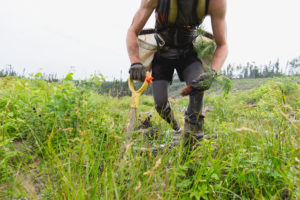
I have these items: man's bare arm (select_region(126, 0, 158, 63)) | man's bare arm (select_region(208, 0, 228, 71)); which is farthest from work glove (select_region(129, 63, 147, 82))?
man's bare arm (select_region(208, 0, 228, 71))

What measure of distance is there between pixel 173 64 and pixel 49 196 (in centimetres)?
222

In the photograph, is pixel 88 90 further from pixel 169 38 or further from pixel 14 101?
pixel 169 38

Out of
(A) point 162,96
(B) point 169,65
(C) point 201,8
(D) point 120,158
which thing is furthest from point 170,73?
(D) point 120,158

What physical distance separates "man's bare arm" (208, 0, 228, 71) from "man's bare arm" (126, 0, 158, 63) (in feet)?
2.30

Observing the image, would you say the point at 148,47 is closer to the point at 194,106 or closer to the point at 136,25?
the point at 136,25

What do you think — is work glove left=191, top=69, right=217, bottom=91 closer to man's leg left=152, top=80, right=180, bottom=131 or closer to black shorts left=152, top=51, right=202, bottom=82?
black shorts left=152, top=51, right=202, bottom=82

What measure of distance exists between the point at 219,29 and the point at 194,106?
102 centimetres

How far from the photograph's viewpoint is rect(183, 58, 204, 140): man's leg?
2320 millimetres

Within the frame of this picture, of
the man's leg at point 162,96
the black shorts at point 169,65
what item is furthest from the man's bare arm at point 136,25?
the man's leg at point 162,96

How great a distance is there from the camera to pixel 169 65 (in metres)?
2.79

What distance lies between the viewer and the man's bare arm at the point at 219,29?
84.5 inches

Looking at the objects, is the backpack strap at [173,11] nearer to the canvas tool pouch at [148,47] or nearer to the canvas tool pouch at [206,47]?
the canvas tool pouch at [148,47]

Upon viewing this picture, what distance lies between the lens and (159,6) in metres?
2.16

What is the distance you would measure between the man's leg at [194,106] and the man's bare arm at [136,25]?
2.36ft
